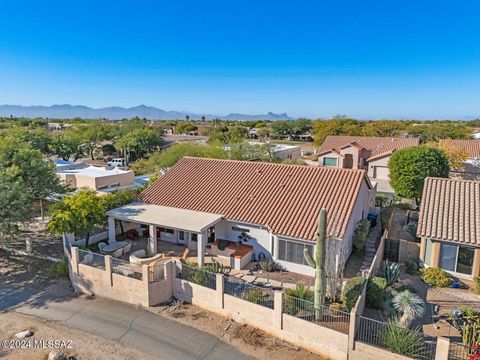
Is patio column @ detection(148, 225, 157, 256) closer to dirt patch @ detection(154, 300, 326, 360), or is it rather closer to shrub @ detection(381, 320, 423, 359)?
dirt patch @ detection(154, 300, 326, 360)

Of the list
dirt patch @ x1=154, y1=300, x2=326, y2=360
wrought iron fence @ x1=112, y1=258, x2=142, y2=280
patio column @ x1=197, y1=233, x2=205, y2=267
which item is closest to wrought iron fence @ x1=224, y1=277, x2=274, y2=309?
dirt patch @ x1=154, y1=300, x2=326, y2=360

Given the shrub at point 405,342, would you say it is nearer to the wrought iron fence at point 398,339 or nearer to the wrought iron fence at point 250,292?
the wrought iron fence at point 398,339

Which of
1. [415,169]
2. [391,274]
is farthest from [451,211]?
A: [415,169]

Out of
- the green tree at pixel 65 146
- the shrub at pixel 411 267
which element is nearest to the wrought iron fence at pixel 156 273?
the shrub at pixel 411 267

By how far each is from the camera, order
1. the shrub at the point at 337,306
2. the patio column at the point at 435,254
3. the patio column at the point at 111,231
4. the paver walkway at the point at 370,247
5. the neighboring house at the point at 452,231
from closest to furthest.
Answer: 1. the shrub at the point at 337,306
2. the neighboring house at the point at 452,231
3. the patio column at the point at 435,254
4. the paver walkway at the point at 370,247
5. the patio column at the point at 111,231

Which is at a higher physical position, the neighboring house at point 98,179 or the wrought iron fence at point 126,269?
the neighboring house at point 98,179

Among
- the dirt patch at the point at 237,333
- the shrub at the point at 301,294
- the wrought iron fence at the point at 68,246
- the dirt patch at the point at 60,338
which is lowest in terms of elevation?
the dirt patch at the point at 60,338

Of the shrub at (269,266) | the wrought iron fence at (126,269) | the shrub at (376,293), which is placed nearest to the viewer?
the shrub at (376,293)
